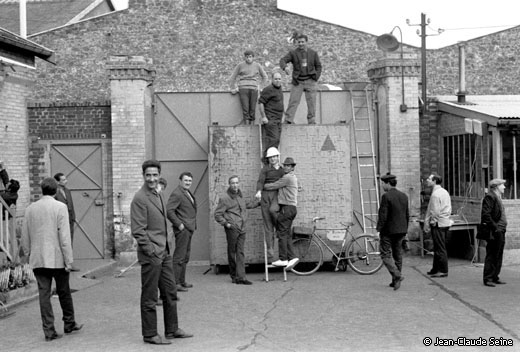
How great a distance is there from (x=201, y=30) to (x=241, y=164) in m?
13.6

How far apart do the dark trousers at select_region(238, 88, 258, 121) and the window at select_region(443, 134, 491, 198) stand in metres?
4.86

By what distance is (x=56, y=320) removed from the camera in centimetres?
989

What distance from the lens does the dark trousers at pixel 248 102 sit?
1608 cm

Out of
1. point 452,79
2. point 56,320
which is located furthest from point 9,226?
point 452,79

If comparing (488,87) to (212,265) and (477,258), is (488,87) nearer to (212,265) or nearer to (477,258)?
(477,258)

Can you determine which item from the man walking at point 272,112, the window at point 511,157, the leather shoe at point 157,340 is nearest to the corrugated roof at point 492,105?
the window at point 511,157

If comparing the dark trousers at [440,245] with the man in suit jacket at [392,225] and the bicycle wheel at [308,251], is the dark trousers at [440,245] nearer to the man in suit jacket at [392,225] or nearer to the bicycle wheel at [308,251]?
the man in suit jacket at [392,225]

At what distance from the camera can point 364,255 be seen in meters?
14.1

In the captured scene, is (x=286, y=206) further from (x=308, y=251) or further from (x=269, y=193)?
(x=308, y=251)

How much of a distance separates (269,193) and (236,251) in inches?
50.6

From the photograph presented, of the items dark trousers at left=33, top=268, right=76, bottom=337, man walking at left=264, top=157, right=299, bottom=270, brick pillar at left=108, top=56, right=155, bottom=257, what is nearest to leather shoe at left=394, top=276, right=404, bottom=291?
man walking at left=264, top=157, right=299, bottom=270

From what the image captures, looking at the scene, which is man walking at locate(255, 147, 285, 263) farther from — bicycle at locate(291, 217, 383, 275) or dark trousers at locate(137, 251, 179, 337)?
dark trousers at locate(137, 251, 179, 337)

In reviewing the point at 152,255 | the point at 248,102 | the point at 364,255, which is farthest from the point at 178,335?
the point at 248,102

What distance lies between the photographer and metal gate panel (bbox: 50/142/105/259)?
16938 millimetres
